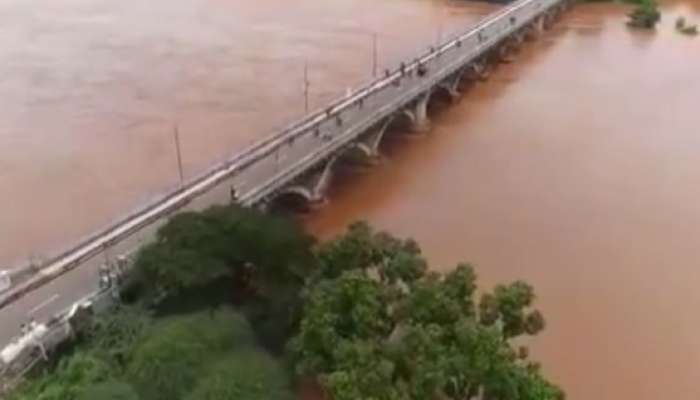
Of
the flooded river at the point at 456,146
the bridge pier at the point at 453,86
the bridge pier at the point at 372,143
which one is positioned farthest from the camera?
the bridge pier at the point at 453,86

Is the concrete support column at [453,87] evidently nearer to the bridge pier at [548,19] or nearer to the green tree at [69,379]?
the bridge pier at [548,19]

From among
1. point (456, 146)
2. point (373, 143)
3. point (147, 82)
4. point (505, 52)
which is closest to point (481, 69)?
point (505, 52)

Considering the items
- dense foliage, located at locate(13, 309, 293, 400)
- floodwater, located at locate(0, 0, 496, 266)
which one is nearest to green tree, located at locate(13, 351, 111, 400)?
dense foliage, located at locate(13, 309, 293, 400)

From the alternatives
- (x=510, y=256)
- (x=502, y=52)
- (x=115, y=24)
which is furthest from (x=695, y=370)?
(x=115, y=24)

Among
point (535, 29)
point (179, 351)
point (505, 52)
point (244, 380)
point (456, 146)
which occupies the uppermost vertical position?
point (179, 351)

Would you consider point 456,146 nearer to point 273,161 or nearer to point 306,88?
point 306,88

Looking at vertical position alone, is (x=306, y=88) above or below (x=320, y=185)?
above

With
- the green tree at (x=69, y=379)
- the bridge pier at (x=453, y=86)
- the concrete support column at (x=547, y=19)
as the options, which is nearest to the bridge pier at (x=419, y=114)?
the bridge pier at (x=453, y=86)
